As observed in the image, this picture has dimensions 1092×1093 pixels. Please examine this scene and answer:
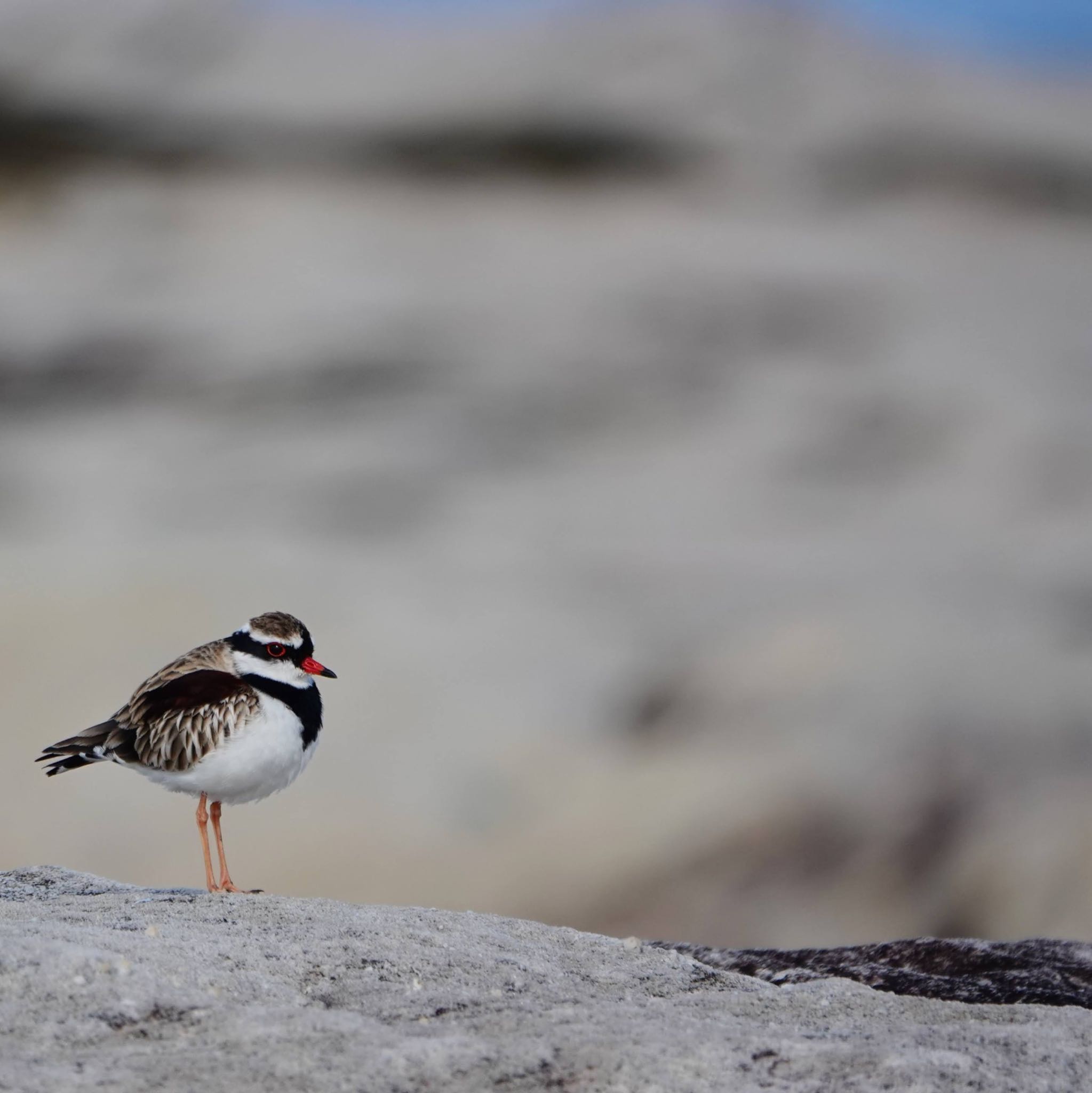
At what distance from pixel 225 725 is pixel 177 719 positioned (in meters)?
0.21

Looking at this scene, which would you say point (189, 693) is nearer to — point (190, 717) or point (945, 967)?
point (190, 717)

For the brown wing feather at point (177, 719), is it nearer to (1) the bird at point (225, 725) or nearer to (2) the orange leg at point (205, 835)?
(1) the bird at point (225, 725)

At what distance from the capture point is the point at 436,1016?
344cm

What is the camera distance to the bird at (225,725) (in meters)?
5.54

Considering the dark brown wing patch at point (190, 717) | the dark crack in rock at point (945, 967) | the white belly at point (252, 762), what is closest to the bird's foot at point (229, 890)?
the white belly at point (252, 762)

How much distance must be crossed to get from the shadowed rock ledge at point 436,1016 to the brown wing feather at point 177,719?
38.9 inches

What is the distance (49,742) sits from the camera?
1434 cm

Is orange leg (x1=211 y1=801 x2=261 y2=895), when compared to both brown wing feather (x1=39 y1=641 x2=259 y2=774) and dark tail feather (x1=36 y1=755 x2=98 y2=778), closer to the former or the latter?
brown wing feather (x1=39 y1=641 x2=259 y2=774)

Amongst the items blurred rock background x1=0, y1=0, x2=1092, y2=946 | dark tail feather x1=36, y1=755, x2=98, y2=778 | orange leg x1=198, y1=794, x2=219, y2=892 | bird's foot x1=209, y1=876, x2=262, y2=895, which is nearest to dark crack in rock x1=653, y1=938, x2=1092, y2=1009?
bird's foot x1=209, y1=876, x2=262, y2=895

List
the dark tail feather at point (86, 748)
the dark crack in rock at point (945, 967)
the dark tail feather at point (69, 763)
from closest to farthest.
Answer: the dark crack in rock at point (945, 967) → the dark tail feather at point (86, 748) → the dark tail feather at point (69, 763)

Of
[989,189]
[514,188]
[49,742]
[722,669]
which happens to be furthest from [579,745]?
[989,189]

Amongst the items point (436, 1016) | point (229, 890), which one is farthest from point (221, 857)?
point (436, 1016)

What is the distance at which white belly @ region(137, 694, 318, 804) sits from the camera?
551cm

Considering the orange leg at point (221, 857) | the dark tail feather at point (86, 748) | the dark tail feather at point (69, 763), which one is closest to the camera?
the orange leg at point (221, 857)
